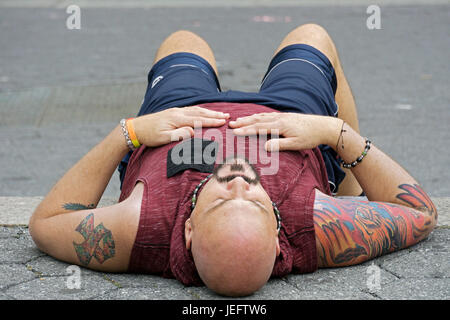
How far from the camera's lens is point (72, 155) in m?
5.26

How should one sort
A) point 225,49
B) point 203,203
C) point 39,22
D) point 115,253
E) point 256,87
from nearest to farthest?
point 203,203
point 115,253
point 256,87
point 225,49
point 39,22

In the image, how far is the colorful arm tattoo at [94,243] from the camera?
2.69 m

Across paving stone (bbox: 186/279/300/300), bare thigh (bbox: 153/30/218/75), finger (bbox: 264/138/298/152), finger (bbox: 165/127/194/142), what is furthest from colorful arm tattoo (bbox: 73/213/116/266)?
bare thigh (bbox: 153/30/218/75)

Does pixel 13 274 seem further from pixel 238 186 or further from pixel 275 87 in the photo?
pixel 275 87

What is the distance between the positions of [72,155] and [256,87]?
222cm

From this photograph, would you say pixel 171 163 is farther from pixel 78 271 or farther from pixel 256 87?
pixel 256 87

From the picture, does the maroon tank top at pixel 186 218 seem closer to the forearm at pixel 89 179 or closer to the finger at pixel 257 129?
the finger at pixel 257 129

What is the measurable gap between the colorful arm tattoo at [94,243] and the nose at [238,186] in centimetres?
53

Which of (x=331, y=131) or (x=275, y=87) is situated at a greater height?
(x=275, y=87)

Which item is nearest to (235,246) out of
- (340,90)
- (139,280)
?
(139,280)

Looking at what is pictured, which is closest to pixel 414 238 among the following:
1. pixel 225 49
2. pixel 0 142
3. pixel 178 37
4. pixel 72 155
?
pixel 178 37

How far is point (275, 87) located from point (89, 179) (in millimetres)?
998

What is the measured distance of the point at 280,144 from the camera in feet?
9.29

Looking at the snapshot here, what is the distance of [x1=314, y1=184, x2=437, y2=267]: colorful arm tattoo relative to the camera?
2711 mm
